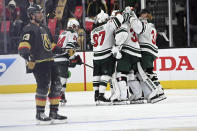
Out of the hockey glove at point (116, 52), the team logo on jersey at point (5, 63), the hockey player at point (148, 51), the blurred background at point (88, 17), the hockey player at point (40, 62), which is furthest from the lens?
the team logo on jersey at point (5, 63)

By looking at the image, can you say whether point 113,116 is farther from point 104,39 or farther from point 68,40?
point 68,40

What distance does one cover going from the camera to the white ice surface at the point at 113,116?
21.7 ft

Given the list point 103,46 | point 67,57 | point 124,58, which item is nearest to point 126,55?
point 124,58

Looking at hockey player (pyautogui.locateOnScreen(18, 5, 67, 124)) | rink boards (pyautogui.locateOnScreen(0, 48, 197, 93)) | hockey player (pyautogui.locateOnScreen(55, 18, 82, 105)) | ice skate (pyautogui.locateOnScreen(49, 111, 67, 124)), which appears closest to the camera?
hockey player (pyautogui.locateOnScreen(18, 5, 67, 124))

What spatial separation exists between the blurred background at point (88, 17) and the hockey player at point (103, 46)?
382 cm

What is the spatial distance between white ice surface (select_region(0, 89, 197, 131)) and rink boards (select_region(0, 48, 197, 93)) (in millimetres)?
2112

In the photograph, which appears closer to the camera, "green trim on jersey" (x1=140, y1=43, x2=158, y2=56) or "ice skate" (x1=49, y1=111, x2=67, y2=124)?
"ice skate" (x1=49, y1=111, x2=67, y2=124)

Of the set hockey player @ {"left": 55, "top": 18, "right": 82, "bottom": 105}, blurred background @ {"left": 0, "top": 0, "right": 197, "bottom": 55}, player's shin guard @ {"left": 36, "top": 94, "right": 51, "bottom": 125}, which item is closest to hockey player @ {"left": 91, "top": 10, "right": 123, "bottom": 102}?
hockey player @ {"left": 55, "top": 18, "right": 82, "bottom": 105}

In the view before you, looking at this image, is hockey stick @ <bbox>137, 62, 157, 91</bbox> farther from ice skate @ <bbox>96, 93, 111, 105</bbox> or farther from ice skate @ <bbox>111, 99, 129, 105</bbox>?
ice skate @ <bbox>96, 93, 111, 105</bbox>

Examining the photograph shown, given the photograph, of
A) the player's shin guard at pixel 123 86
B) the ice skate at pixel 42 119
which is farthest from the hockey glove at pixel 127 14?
the ice skate at pixel 42 119

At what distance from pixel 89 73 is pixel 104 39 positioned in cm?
400

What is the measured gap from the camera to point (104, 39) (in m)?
9.88

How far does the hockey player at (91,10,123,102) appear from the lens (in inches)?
388

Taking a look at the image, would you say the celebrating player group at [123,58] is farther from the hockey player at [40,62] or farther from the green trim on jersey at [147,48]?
the hockey player at [40,62]
